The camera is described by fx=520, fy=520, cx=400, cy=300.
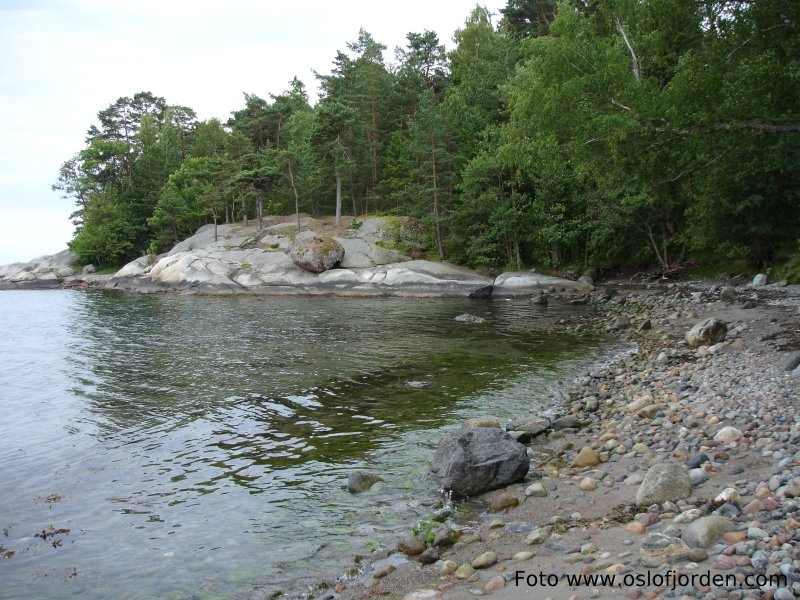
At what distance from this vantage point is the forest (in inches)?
594

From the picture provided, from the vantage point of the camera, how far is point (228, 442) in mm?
10086

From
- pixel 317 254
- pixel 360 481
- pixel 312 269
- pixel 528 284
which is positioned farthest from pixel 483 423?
pixel 312 269

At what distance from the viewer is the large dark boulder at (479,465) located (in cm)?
745

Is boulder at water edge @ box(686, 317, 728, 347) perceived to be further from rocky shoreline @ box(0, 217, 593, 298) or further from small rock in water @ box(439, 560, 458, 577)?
rocky shoreline @ box(0, 217, 593, 298)

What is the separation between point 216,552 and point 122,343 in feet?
60.9

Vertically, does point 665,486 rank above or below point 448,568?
above

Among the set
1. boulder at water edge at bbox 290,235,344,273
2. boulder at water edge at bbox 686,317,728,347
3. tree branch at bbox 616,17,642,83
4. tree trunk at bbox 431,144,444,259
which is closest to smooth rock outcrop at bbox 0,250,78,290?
boulder at water edge at bbox 290,235,344,273

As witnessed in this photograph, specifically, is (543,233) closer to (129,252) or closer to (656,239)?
(656,239)

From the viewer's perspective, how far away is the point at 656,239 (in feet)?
123

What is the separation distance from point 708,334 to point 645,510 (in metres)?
10.7

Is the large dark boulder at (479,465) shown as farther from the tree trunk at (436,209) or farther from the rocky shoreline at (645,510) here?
the tree trunk at (436,209)

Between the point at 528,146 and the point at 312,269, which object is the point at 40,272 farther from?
the point at 528,146

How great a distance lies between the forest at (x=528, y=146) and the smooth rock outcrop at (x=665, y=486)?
10.8 meters

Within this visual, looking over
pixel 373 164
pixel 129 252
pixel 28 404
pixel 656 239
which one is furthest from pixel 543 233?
pixel 129 252
